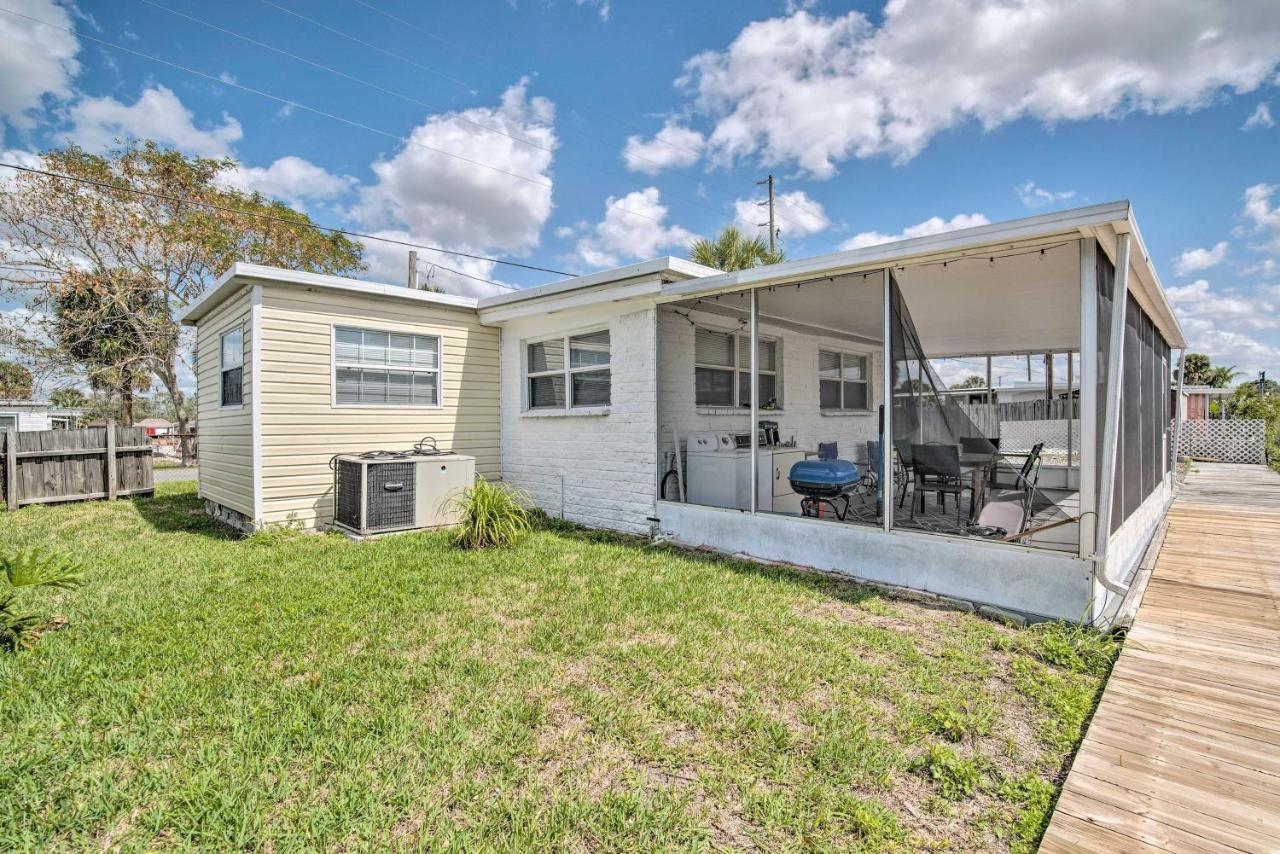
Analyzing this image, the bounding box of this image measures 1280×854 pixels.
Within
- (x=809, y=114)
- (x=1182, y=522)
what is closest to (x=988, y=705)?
(x=1182, y=522)

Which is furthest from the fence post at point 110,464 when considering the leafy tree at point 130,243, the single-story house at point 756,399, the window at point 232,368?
the leafy tree at point 130,243

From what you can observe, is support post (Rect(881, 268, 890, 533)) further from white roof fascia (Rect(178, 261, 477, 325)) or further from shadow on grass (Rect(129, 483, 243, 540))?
shadow on grass (Rect(129, 483, 243, 540))

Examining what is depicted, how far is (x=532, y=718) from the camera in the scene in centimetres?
270

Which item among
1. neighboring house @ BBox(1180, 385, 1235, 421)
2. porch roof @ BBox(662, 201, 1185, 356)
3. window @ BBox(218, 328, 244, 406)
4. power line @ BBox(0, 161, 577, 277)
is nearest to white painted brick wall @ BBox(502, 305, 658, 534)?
porch roof @ BBox(662, 201, 1185, 356)

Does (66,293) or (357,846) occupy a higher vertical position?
(66,293)

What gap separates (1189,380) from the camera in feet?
98.1

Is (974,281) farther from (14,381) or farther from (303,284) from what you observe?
(14,381)

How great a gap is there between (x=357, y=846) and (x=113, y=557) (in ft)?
19.5

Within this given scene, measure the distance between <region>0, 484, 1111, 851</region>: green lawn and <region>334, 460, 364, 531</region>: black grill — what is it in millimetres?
1905

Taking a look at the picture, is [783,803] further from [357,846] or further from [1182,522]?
[1182,522]

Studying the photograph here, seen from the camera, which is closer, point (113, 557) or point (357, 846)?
point (357, 846)

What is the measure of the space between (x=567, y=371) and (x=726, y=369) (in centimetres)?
217

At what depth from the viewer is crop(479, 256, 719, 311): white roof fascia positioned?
5.93 metres

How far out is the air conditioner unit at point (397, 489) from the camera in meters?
6.59
